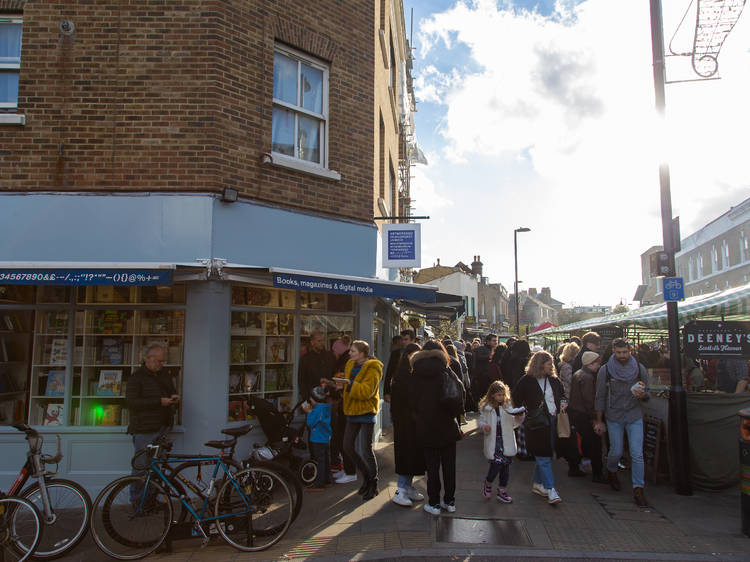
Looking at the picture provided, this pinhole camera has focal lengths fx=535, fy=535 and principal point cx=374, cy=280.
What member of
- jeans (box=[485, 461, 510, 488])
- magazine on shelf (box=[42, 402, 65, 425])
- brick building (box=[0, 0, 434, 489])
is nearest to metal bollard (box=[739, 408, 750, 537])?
jeans (box=[485, 461, 510, 488])

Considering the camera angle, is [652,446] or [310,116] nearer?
[652,446]

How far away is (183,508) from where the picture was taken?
4848 millimetres

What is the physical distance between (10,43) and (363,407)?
6588 mm

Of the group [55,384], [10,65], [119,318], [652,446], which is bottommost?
[652,446]

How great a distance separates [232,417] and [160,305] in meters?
1.68

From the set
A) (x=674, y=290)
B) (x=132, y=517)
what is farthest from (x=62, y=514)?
(x=674, y=290)

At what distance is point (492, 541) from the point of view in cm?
487

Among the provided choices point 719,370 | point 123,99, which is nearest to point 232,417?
point 123,99

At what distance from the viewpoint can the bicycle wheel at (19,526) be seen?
442cm

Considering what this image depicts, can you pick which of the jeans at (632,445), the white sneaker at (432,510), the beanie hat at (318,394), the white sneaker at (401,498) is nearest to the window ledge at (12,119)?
the beanie hat at (318,394)

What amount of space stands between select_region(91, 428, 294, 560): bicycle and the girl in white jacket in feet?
7.62

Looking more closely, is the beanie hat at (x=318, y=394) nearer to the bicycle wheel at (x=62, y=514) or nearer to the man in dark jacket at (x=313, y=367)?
the man in dark jacket at (x=313, y=367)

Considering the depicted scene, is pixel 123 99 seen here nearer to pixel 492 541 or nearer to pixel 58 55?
pixel 58 55

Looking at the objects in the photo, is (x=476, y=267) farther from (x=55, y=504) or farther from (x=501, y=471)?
(x=55, y=504)
